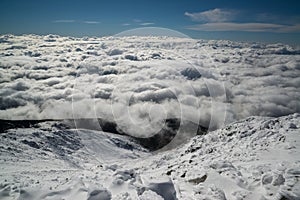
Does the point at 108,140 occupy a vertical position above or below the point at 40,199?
below

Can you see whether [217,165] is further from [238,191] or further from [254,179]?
[238,191]

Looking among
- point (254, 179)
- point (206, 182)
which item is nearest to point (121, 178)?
point (206, 182)

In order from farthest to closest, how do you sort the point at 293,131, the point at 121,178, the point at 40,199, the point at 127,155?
the point at 127,155
the point at 293,131
the point at 121,178
the point at 40,199

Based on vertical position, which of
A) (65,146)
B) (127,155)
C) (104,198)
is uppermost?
(104,198)

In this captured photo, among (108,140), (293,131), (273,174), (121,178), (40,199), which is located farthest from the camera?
(108,140)

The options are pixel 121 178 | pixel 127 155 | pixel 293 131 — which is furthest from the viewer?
pixel 127 155

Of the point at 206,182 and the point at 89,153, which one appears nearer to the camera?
the point at 206,182

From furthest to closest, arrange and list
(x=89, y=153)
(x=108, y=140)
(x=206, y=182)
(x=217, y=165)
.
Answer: (x=108, y=140) → (x=89, y=153) → (x=217, y=165) → (x=206, y=182)

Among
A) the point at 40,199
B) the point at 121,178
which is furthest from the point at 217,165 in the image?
the point at 40,199

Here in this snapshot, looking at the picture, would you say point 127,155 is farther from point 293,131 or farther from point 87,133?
point 293,131
